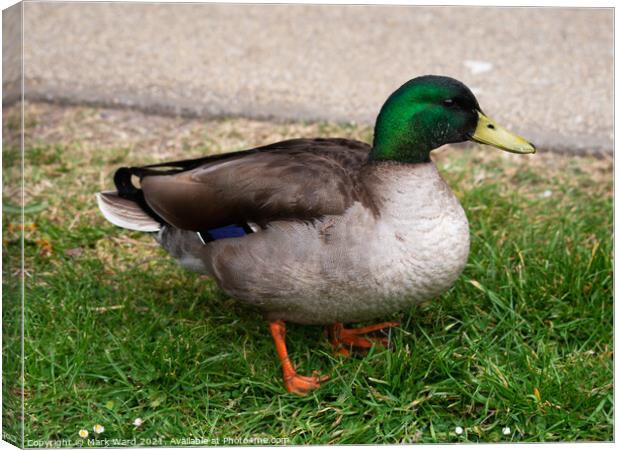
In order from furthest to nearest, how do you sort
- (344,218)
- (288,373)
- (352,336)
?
1. (352,336)
2. (288,373)
3. (344,218)

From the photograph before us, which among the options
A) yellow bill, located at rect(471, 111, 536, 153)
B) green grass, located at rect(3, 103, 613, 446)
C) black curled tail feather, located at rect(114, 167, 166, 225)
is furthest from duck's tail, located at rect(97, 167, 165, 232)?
yellow bill, located at rect(471, 111, 536, 153)

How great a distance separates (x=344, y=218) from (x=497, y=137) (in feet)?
1.94

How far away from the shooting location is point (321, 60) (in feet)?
19.3

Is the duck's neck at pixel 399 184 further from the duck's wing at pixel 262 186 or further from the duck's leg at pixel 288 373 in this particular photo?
the duck's leg at pixel 288 373

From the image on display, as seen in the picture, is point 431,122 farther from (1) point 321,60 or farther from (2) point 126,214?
(1) point 321,60

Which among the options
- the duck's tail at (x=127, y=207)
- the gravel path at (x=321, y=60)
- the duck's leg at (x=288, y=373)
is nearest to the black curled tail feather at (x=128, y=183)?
the duck's tail at (x=127, y=207)

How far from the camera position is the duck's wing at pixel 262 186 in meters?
3.46

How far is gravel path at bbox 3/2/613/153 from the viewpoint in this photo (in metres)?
5.26

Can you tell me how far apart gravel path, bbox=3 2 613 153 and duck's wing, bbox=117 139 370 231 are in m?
1.53

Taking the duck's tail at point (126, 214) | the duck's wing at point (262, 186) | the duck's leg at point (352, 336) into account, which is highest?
the duck's wing at point (262, 186)

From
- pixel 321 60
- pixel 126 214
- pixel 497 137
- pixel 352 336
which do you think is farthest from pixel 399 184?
pixel 321 60

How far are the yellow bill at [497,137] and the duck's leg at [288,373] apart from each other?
1.01 metres

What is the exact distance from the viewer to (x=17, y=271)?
3283 mm

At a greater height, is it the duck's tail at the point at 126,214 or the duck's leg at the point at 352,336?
the duck's tail at the point at 126,214
